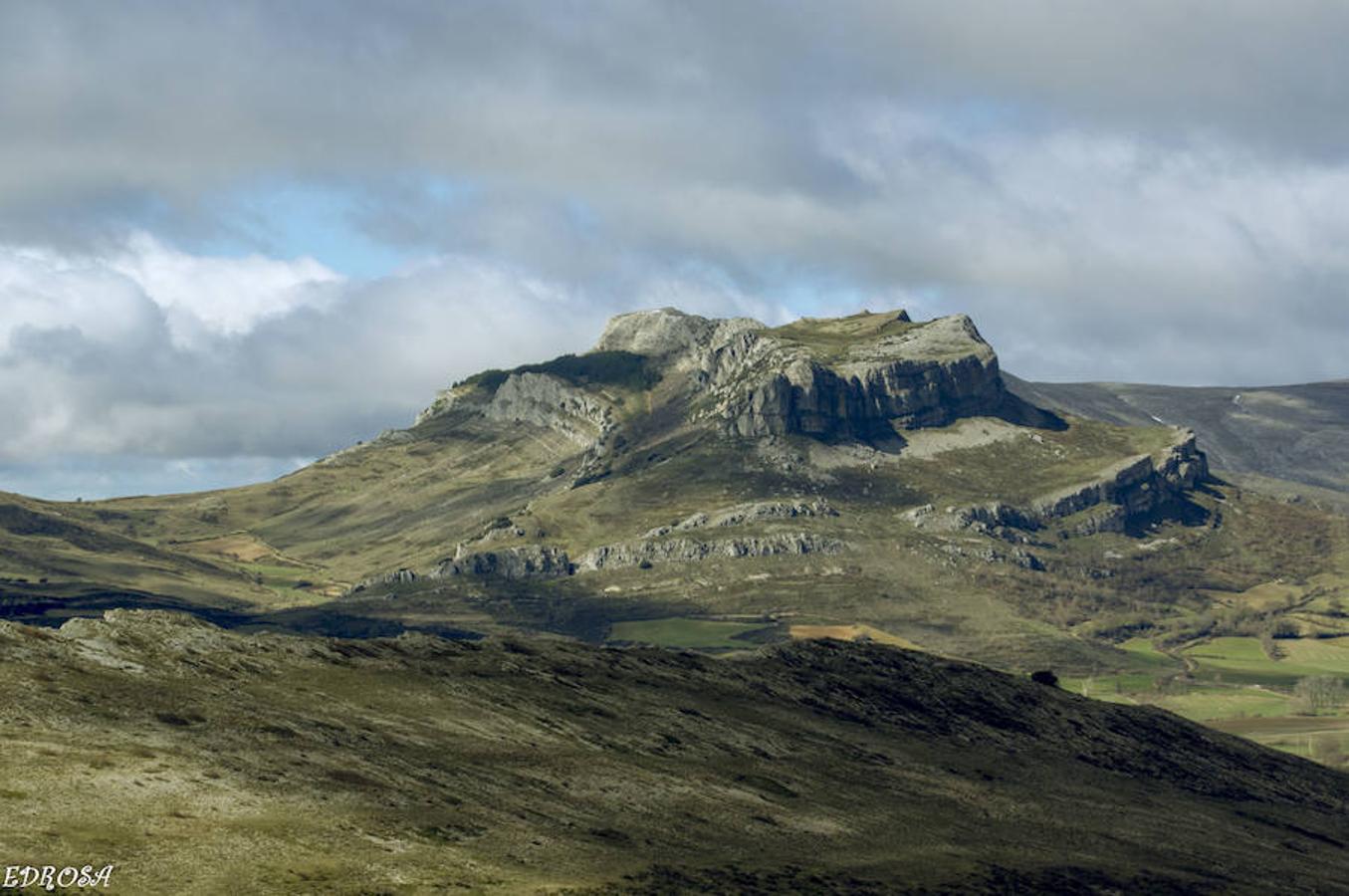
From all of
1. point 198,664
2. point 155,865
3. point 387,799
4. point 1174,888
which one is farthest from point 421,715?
point 1174,888


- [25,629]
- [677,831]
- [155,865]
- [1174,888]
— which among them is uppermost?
[25,629]

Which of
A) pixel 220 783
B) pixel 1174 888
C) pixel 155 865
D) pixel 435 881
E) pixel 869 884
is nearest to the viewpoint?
pixel 155 865

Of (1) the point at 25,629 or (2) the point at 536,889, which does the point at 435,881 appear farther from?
(1) the point at 25,629

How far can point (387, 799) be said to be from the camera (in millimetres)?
147125

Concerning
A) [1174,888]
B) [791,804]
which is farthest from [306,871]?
[1174,888]

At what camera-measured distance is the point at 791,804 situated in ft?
638

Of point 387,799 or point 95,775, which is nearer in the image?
point 95,775

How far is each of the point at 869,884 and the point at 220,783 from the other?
226 feet

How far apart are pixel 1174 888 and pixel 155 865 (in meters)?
130

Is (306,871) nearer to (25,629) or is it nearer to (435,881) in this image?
(435,881)

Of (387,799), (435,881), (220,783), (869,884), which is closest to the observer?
(435,881)

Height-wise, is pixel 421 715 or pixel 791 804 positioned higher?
pixel 421 715

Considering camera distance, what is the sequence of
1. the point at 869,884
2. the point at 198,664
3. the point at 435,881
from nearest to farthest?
the point at 435,881, the point at 869,884, the point at 198,664

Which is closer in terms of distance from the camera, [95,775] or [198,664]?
[95,775]
